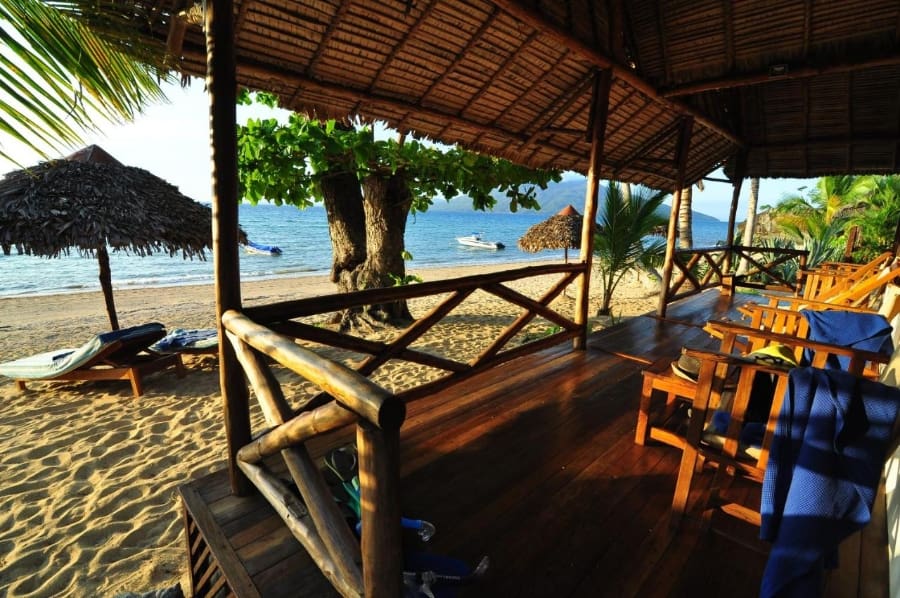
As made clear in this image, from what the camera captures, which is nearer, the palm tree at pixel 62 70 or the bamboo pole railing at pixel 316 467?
the bamboo pole railing at pixel 316 467

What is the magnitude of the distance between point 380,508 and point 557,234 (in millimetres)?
13818

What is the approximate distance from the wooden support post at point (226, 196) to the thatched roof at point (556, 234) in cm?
1268

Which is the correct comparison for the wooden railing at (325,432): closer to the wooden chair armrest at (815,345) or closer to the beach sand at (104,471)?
the beach sand at (104,471)

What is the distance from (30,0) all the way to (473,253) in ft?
110

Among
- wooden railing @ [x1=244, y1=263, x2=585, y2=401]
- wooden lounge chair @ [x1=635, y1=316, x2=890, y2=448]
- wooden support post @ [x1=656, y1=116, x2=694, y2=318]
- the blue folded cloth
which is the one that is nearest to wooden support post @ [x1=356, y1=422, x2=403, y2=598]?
wooden railing @ [x1=244, y1=263, x2=585, y2=401]

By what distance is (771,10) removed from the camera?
3.37 meters

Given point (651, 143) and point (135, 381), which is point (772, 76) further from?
point (135, 381)

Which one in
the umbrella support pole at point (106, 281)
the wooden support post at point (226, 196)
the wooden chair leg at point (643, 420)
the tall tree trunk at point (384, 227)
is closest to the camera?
the wooden support post at point (226, 196)

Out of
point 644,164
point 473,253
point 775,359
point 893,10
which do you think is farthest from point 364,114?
point 473,253

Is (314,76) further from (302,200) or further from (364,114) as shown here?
(302,200)

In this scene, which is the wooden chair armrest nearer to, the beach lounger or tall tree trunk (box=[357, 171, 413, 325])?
tall tree trunk (box=[357, 171, 413, 325])

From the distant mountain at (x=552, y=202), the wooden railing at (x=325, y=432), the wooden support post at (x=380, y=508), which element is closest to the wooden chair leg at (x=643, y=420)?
the wooden railing at (x=325, y=432)

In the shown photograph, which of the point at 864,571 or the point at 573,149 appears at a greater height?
the point at 573,149

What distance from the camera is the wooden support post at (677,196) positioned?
5277 millimetres
